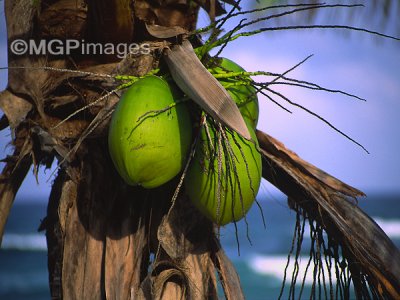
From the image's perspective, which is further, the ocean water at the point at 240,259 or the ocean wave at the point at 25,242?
the ocean wave at the point at 25,242

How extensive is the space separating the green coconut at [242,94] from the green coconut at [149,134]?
18 cm

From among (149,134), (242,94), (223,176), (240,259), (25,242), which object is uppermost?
(25,242)

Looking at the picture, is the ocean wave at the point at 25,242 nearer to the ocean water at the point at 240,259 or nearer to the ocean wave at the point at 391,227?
the ocean water at the point at 240,259

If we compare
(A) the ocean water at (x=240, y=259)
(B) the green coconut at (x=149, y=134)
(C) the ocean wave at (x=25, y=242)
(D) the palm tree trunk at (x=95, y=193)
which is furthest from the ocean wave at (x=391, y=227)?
(B) the green coconut at (x=149, y=134)

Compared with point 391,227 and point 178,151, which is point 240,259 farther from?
point 178,151

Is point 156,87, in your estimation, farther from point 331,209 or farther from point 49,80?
point 331,209

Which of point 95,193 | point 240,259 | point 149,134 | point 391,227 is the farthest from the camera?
point 391,227

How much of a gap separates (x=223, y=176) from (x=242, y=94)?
297mm

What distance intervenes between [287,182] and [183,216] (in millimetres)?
403

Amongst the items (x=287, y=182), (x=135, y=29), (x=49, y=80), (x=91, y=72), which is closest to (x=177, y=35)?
(x=135, y=29)

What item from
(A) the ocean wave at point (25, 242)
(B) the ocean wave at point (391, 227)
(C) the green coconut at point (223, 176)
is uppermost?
(A) the ocean wave at point (25, 242)

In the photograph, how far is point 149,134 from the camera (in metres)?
1.39

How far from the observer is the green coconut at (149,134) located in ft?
4.58

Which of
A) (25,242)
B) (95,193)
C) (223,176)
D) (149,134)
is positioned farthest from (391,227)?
(149,134)
